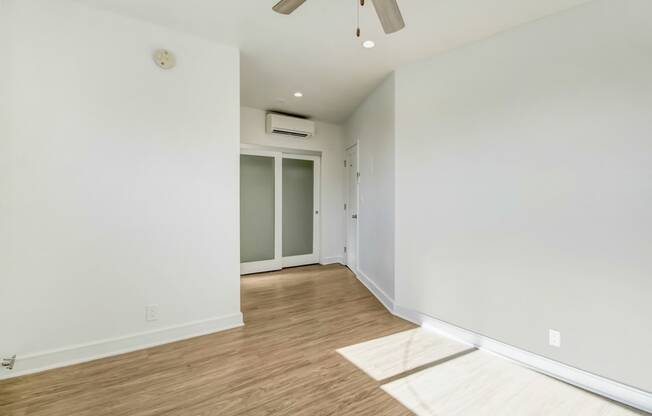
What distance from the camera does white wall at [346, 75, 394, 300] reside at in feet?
9.91

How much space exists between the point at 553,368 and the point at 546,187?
129 cm

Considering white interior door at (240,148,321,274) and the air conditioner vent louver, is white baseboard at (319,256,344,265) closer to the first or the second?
white interior door at (240,148,321,274)

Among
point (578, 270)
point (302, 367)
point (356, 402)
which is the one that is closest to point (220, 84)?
point (302, 367)

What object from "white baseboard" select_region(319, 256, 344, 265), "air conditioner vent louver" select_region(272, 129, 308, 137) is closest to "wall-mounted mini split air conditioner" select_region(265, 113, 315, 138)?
"air conditioner vent louver" select_region(272, 129, 308, 137)

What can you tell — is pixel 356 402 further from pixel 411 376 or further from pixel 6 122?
pixel 6 122

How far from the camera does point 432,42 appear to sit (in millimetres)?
2332

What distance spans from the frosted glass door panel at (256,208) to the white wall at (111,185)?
1806 millimetres

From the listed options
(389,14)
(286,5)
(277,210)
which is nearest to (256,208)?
(277,210)

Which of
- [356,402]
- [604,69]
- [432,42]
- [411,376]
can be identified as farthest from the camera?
[432,42]

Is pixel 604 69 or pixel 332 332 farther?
pixel 332 332

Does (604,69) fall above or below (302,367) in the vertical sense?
above

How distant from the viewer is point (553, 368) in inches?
73.2

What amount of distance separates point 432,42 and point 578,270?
6.99 feet

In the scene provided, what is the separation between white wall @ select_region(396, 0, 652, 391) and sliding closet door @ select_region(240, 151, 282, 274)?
8.57ft
